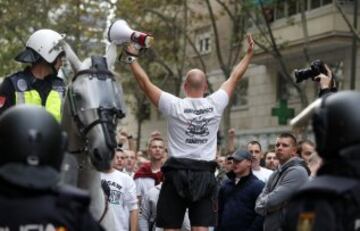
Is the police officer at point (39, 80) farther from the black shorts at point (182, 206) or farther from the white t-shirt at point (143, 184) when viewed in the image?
the white t-shirt at point (143, 184)

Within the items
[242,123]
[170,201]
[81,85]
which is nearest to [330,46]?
[242,123]

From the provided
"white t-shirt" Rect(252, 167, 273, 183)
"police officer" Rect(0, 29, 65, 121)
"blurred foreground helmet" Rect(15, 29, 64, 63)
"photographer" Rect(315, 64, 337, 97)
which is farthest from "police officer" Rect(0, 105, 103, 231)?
"white t-shirt" Rect(252, 167, 273, 183)

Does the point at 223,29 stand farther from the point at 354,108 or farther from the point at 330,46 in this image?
the point at 354,108

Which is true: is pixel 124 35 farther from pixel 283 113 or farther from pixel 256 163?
pixel 283 113

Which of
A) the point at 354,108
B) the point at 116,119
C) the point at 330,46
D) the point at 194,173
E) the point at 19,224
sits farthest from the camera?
the point at 330,46

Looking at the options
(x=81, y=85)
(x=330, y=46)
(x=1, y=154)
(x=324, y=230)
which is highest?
(x=330, y=46)

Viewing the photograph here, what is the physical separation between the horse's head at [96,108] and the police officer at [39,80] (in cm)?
82

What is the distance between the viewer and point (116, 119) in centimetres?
569

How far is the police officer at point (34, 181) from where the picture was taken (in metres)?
4.07

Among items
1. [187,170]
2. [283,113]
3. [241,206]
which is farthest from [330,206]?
[283,113]

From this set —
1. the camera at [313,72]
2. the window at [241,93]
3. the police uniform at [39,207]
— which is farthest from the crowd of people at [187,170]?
the window at [241,93]

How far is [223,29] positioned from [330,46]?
28.2ft

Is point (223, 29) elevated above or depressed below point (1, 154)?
above

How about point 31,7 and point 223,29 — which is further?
point 223,29
